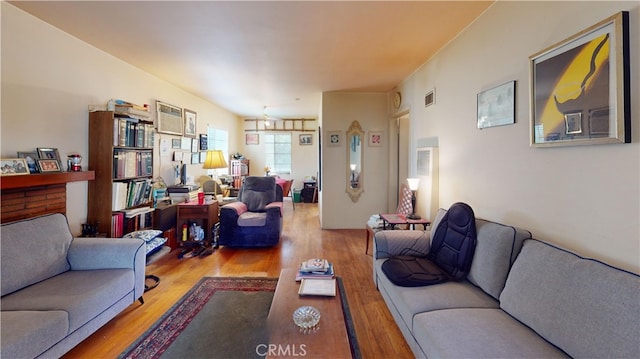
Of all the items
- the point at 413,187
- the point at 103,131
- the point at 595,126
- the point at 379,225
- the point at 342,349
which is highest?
the point at 103,131

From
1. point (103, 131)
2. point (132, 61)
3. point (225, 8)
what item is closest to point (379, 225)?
point (225, 8)

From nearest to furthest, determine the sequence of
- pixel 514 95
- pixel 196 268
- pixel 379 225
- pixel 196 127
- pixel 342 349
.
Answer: pixel 342 349, pixel 514 95, pixel 196 268, pixel 379 225, pixel 196 127

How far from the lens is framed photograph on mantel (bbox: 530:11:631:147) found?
127cm

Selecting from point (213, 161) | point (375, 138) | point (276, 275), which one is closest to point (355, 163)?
point (375, 138)

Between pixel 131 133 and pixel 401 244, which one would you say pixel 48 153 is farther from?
pixel 401 244

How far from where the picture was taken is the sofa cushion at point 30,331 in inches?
51.9

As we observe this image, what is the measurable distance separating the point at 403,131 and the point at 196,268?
399cm

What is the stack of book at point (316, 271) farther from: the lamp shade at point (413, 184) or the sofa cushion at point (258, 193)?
the sofa cushion at point (258, 193)

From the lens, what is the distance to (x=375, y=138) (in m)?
4.98

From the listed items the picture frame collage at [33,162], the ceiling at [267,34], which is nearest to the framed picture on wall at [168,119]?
the ceiling at [267,34]

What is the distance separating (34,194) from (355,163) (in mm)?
4156

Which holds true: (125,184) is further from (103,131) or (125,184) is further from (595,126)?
(595,126)

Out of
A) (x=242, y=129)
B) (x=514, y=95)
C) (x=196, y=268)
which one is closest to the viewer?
(x=514, y=95)

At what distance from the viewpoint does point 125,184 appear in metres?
3.00
